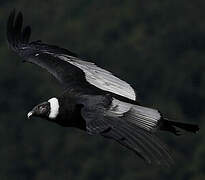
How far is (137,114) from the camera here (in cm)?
1127

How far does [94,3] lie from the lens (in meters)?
51.0

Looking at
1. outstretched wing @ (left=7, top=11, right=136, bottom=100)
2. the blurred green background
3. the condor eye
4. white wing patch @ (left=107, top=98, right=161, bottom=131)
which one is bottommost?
the blurred green background

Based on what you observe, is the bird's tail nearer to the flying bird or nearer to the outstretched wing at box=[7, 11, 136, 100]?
the flying bird

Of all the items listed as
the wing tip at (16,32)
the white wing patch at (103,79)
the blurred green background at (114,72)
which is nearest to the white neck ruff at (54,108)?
the white wing patch at (103,79)

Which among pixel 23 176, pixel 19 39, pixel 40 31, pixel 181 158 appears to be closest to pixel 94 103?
pixel 19 39

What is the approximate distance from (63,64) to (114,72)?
28596 mm

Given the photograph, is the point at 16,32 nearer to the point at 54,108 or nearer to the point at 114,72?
the point at 54,108

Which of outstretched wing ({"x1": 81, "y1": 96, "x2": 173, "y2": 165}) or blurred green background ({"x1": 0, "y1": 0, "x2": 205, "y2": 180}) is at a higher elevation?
outstretched wing ({"x1": 81, "y1": 96, "x2": 173, "y2": 165})

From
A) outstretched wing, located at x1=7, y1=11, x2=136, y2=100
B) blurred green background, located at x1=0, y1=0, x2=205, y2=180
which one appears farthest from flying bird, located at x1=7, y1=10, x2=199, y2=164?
blurred green background, located at x1=0, y1=0, x2=205, y2=180

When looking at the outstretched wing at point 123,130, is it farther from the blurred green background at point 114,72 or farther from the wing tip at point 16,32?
the blurred green background at point 114,72

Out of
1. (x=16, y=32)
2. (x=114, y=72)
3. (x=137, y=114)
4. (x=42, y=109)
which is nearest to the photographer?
(x=137, y=114)

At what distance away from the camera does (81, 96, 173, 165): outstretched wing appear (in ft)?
33.3

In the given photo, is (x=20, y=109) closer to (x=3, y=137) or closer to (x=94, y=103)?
(x=3, y=137)

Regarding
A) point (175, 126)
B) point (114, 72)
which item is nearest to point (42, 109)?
point (175, 126)
